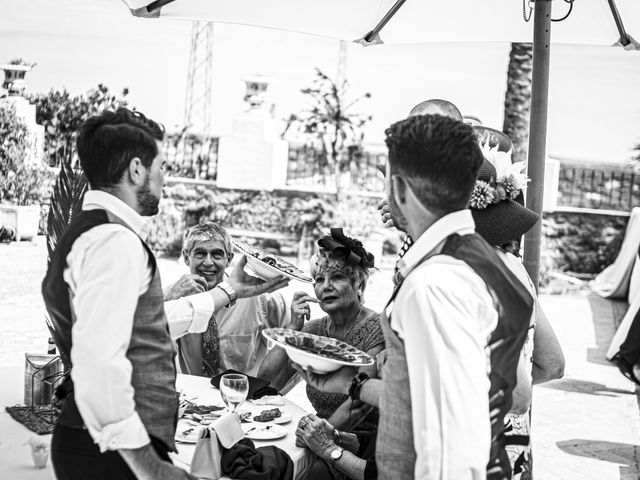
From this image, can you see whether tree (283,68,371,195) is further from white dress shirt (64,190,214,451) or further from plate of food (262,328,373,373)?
white dress shirt (64,190,214,451)

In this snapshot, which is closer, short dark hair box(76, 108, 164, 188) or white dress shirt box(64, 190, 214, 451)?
white dress shirt box(64, 190, 214, 451)

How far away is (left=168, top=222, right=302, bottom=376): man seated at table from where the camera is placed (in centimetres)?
413

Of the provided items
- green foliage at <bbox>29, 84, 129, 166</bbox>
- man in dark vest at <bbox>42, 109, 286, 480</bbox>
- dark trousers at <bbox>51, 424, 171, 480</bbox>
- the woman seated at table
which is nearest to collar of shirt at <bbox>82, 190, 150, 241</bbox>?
man in dark vest at <bbox>42, 109, 286, 480</bbox>

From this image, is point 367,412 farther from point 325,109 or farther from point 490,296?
point 325,109

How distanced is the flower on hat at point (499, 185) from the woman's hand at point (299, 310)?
1.45m

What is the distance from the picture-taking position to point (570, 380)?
7.54 metres

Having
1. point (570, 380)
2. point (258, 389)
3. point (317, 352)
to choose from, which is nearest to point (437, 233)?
point (317, 352)

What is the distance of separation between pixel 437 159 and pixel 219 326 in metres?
2.63

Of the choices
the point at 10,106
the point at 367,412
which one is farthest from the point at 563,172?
the point at 367,412

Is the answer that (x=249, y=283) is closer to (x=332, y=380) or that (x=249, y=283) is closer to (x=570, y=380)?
(x=332, y=380)

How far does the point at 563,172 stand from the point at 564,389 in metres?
8.22

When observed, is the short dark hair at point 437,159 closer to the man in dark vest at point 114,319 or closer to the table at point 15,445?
the man in dark vest at point 114,319

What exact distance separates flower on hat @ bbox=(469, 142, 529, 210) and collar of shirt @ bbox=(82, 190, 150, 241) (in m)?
1.04

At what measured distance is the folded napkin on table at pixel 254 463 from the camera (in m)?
2.48
